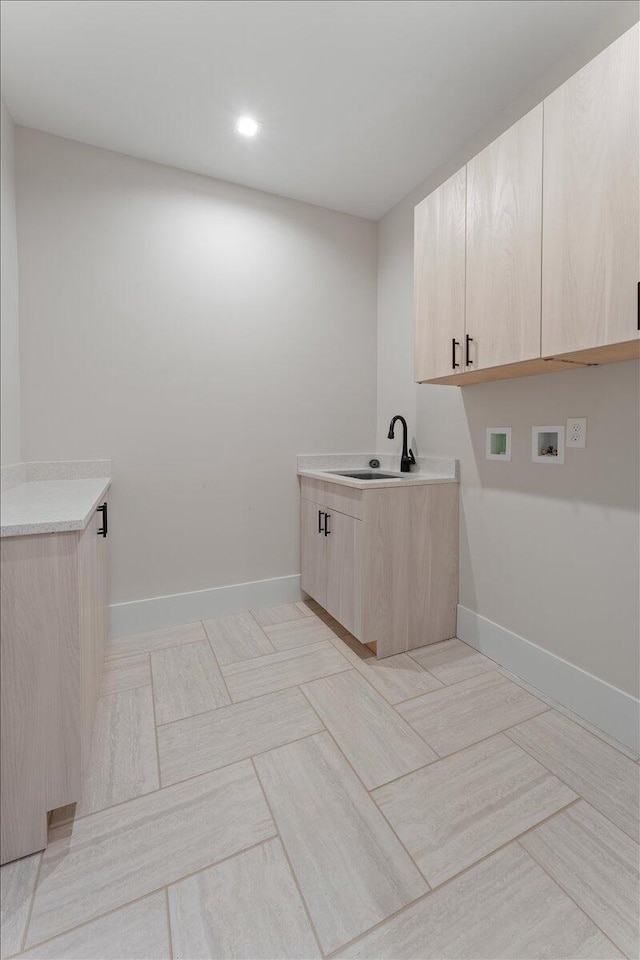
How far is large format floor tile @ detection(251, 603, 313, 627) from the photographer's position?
2.46m

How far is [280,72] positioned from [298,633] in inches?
100

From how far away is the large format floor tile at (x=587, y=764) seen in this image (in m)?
1.22

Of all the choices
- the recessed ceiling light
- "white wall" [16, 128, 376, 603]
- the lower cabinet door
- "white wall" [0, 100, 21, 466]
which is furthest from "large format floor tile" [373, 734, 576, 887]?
the recessed ceiling light

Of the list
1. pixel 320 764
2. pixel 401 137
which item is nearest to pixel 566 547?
pixel 320 764

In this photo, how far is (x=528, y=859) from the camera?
107cm

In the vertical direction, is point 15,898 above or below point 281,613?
below

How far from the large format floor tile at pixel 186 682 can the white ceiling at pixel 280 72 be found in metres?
2.52

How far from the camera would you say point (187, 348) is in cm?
236

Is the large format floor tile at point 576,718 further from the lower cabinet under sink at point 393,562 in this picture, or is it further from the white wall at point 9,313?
the white wall at point 9,313

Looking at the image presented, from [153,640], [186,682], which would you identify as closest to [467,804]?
[186,682]

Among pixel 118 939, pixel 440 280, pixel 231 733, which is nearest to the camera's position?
pixel 118 939

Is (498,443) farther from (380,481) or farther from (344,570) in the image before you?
(344,570)

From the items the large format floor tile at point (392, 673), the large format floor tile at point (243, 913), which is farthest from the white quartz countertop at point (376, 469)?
the large format floor tile at point (243, 913)

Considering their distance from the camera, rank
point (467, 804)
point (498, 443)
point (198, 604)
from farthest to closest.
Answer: point (198, 604), point (498, 443), point (467, 804)
